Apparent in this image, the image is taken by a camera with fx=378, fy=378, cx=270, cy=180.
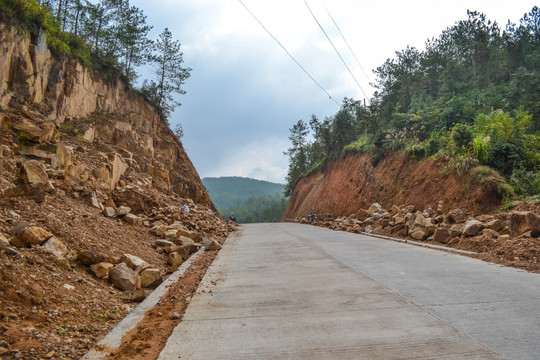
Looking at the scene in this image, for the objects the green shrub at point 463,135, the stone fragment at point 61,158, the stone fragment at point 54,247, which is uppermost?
the green shrub at point 463,135

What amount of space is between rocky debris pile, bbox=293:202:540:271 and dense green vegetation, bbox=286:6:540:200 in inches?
104

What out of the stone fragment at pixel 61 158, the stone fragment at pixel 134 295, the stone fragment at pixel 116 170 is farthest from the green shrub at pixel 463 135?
the stone fragment at pixel 61 158

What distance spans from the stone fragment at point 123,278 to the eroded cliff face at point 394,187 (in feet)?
40.2

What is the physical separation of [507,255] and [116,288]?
8238mm

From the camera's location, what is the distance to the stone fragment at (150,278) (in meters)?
6.91

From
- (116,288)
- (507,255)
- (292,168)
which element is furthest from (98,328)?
(292,168)

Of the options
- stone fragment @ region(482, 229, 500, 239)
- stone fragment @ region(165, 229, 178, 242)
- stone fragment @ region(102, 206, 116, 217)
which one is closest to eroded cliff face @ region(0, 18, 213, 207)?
stone fragment @ region(102, 206, 116, 217)

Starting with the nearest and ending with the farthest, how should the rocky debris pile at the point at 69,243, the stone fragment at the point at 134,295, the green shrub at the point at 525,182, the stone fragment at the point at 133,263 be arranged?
1. the rocky debris pile at the point at 69,243
2. the stone fragment at the point at 134,295
3. the stone fragment at the point at 133,263
4. the green shrub at the point at 525,182

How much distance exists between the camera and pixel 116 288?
20.9 feet

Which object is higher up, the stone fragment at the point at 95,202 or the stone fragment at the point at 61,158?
the stone fragment at the point at 61,158

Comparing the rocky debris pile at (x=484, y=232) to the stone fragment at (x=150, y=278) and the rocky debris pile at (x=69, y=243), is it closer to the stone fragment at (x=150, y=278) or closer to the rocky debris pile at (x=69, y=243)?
the stone fragment at (x=150, y=278)

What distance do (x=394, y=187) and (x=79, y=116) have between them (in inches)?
716

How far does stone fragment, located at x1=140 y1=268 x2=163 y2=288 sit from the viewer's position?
691 cm

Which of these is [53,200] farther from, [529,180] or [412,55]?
[412,55]
